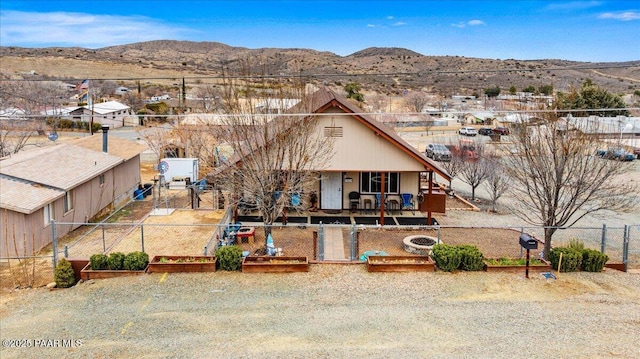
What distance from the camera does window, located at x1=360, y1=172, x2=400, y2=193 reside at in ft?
72.4

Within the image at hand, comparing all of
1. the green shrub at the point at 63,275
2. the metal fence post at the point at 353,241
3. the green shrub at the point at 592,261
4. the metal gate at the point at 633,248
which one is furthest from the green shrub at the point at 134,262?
the metal gate at the point at 633,248

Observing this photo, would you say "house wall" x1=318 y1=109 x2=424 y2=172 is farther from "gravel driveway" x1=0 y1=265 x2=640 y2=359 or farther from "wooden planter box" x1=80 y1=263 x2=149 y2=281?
"wooden planter box" x1=80 y1=263 x2=149 y2=281

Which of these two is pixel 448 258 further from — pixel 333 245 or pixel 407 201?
pixel 407 201

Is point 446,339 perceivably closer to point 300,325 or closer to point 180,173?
point 300,325

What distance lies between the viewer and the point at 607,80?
10550 centimetres

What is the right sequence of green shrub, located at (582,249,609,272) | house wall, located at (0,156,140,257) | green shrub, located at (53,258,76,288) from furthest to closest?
house wall, located at (0,156,140,257), green shrub, located at (582,249,609,272), green shrub, located at (53,258,76,288)

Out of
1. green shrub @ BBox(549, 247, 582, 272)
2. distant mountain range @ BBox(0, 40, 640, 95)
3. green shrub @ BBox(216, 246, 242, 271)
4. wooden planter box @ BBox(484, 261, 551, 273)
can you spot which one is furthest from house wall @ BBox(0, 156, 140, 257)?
distant mountain range @ BBox(0, 40, 640, 95)

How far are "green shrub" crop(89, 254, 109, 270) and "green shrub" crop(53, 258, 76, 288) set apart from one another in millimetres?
562

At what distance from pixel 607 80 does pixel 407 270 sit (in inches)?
4344

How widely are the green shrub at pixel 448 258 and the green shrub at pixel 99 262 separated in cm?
922

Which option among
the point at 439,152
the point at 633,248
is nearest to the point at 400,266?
the point at 633,248

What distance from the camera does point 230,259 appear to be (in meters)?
14.1

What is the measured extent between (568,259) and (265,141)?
31.0 feet

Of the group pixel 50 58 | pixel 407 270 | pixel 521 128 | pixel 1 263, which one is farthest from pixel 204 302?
pixel 50 58
